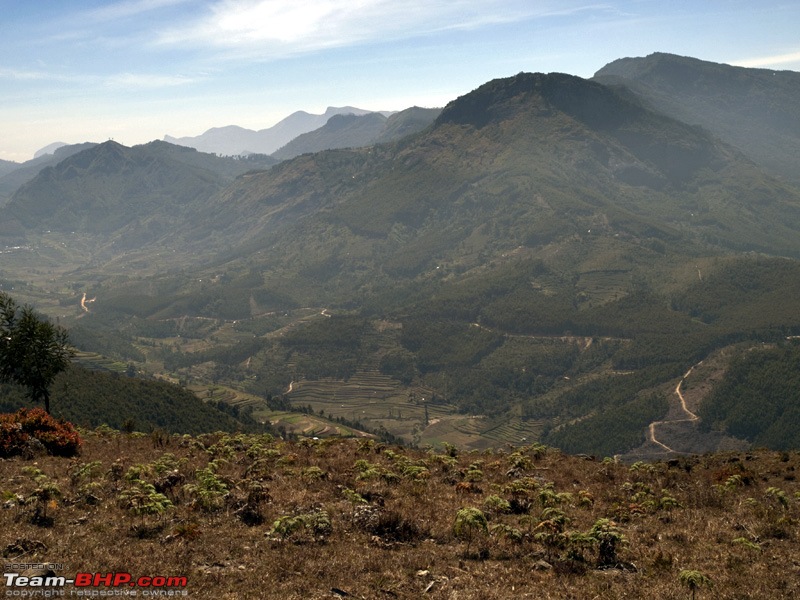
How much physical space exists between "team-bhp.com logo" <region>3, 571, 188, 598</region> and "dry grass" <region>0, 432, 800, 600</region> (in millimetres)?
522

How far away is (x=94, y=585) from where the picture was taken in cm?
2225

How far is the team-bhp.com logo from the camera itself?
21203mm

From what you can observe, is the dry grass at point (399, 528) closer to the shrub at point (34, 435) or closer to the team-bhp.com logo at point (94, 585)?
the team-bhp.com logo at point (94, 585)

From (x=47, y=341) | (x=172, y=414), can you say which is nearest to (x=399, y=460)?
(x=47, y=341)

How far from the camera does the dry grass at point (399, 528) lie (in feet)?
78.0

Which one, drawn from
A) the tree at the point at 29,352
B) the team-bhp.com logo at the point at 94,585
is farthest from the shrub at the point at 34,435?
the team-bhp.com logo at the point at 94,585

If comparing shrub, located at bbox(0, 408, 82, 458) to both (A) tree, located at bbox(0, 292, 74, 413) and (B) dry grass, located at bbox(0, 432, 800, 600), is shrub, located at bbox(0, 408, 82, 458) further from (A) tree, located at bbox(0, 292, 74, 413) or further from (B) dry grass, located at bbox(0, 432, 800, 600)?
(A) tree, located at bbox(0, 292, 74, 413)

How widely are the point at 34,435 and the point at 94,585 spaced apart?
2439 cm

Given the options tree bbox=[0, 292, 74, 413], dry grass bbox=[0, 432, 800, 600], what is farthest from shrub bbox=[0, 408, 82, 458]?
tree bbox=[0, 292, 74, 413]

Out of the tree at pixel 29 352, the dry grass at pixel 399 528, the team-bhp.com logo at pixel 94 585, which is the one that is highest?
the tree at pixel 29 352

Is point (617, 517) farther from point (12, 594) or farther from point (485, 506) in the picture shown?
point (12, 594)

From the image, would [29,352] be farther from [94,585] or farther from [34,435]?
[94,585]

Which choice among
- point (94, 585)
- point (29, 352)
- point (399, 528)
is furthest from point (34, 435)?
point (399, 528)

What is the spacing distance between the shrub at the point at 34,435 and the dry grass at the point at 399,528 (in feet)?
5.92
